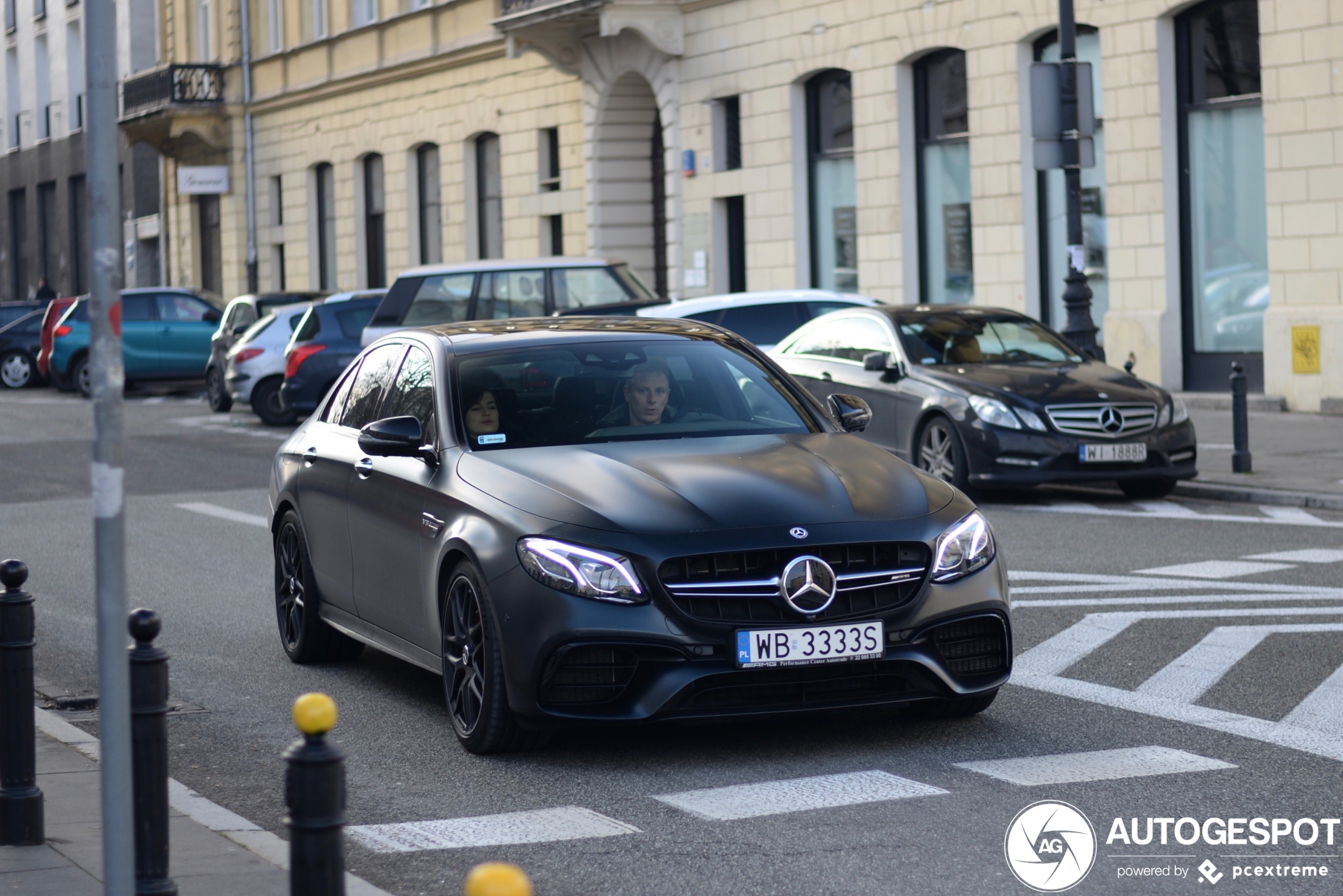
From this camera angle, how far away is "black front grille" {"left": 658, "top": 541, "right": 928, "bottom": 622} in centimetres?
632

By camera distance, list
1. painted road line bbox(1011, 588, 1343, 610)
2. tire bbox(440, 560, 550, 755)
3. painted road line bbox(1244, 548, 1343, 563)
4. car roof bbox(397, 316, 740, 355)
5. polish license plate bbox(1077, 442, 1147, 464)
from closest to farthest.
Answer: tire bbox(440, 560, 550, 755) → car roof bbox(397, 316, 740, 355) → painted road line bbox(1011, 588, 1343, 610) → painted road line bbox(1244, 548, 1343, 563) → polish license plate bbox(1077, 442, 1147, 464)

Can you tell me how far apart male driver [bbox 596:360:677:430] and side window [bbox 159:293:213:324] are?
25.6 metres

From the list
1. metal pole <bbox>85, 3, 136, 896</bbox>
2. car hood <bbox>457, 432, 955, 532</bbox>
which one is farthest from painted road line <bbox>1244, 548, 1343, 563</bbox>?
metal pole <bbox>85, 3, 136, 896</bbox>

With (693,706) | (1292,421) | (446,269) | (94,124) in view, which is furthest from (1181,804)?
(446,269)

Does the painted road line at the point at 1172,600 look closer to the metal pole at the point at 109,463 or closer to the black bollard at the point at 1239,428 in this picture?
the black bollard at the point at 1239,428

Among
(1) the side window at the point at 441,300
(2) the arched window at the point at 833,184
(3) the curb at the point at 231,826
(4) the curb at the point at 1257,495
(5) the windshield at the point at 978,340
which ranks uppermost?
(2) the arched window at the point at 833,184

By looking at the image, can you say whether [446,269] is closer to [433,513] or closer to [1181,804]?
[433,513]

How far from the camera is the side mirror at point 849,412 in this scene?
801cm

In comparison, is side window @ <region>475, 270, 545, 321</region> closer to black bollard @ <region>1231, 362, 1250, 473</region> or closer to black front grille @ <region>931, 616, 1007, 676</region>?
black bollard @ <region>1231, 362, 1250, 473</region>

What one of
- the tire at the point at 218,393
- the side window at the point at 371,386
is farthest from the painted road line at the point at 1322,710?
the tire at the point at 218,393

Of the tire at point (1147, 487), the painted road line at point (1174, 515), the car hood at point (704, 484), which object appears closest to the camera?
the car hood at point (704, 484)

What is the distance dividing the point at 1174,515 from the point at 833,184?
1490 centimetres

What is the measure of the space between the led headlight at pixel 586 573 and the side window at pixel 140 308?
1044 inches

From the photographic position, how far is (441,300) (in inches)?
851
